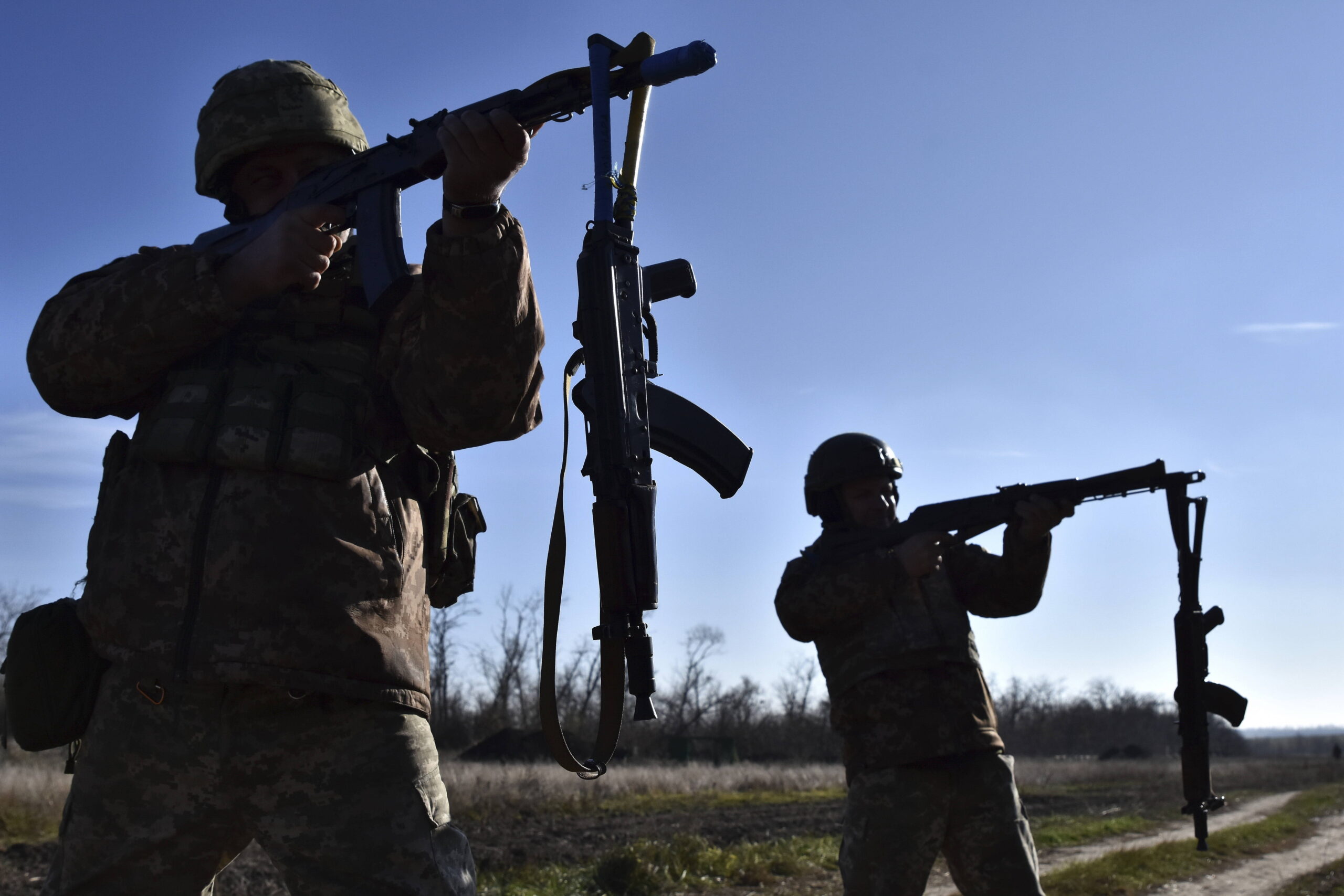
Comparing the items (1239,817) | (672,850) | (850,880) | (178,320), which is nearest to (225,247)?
(178,320)

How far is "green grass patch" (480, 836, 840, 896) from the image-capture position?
25.5ft

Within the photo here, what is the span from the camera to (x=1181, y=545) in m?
6.20

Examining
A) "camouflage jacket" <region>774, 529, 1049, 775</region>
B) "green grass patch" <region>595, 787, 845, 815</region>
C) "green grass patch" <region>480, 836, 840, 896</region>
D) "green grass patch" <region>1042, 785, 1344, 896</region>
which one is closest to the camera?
"camouflage jacket" <region>774, 529, 1049, 775</region>

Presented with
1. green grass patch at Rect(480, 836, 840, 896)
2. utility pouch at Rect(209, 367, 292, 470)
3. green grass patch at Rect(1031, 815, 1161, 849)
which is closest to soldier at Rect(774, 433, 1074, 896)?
utility pouch at Rect(209, 367, 292, 470)

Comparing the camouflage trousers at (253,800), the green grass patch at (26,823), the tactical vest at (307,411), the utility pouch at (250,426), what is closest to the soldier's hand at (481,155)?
the tactical vest at (307,411)

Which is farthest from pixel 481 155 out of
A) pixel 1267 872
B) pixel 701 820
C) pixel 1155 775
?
pixel 1155 775

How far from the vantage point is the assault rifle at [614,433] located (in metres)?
2.51

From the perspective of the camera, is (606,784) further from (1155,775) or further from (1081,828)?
(1155,775)

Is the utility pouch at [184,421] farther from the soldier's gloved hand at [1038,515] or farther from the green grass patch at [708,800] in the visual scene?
the green grass patch at [708,800]

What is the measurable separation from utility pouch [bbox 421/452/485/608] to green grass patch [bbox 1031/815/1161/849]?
10.7m

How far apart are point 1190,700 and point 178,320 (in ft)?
16.4

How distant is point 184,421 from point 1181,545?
17.5ft

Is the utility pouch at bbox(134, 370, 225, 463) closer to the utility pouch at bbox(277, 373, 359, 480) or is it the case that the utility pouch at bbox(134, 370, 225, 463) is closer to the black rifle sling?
the utility pouch at bbox(277, 373, 359, 480)

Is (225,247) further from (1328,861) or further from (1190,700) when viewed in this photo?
(1328,861)
